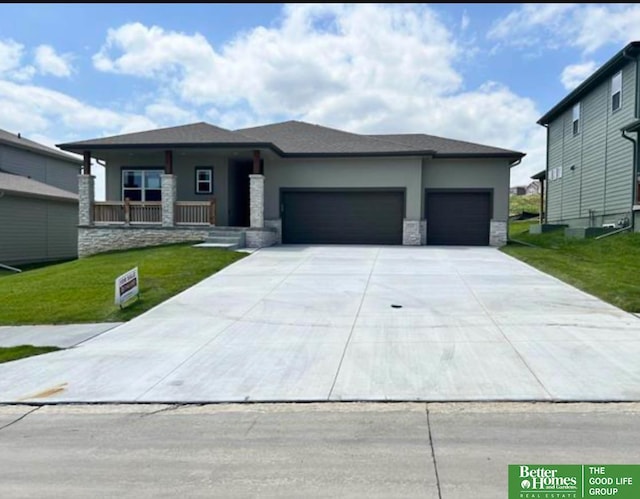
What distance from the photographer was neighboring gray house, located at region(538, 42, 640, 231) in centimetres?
1895

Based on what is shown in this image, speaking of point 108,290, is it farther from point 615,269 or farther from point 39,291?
point 615,269

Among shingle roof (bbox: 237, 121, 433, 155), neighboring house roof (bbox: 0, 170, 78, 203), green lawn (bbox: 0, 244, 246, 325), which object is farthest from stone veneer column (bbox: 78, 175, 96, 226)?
shingle roof (bbox: 237, 121, 433, 155)

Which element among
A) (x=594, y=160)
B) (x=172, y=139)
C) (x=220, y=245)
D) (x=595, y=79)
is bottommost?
(x=220, y=245)

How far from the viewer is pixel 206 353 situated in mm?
7352

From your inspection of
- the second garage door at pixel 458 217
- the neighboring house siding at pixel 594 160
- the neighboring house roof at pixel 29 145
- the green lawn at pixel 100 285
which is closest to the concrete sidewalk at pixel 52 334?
the green lawn at pixel 100 285

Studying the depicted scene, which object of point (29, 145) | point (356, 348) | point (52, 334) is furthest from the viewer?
point (29, 145)

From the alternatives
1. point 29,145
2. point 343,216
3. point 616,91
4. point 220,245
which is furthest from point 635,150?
point 29,145

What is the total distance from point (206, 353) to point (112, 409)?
2.01 meters

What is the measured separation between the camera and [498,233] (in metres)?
21.4

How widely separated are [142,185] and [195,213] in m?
3.20

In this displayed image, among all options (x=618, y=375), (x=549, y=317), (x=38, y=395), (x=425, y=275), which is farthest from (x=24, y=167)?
(x=618, y=375)

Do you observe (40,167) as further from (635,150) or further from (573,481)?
(573,481)

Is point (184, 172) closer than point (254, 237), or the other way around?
point (254, 237)

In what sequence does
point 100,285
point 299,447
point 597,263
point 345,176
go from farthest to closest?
point 345,176, point 597,263, point 100,285, point 299,447
